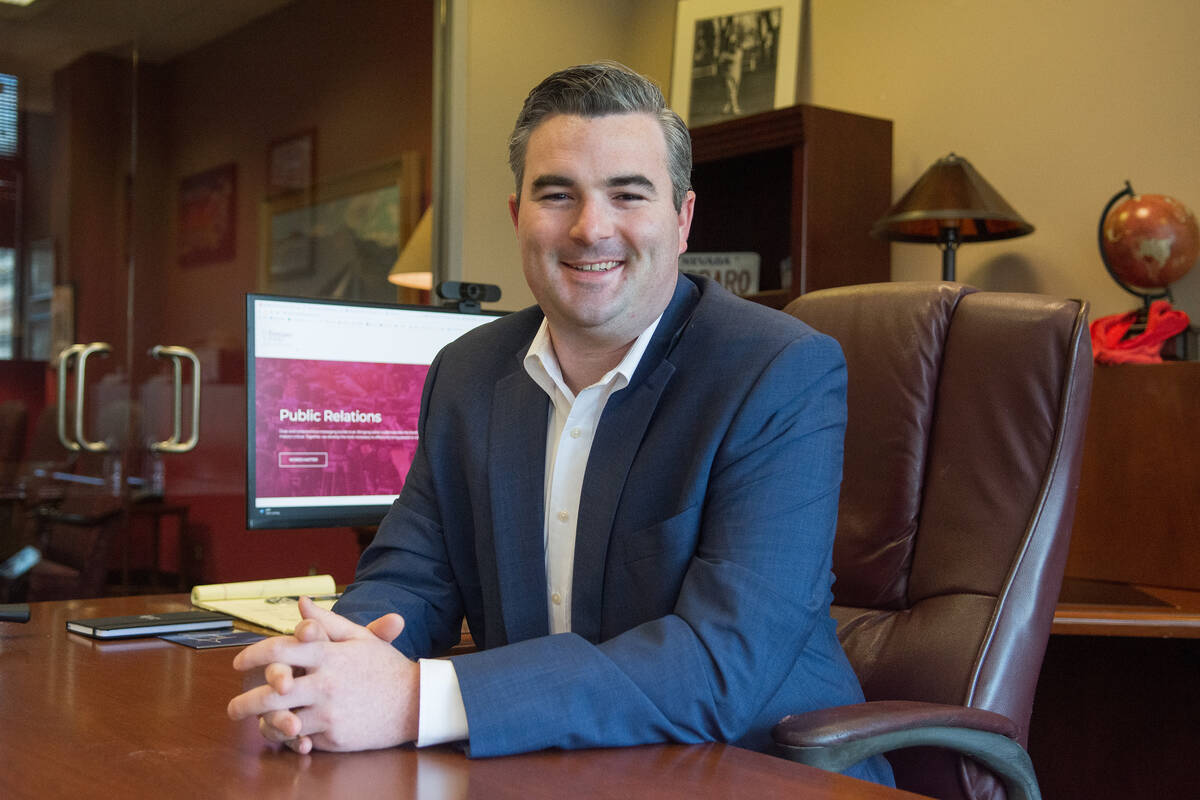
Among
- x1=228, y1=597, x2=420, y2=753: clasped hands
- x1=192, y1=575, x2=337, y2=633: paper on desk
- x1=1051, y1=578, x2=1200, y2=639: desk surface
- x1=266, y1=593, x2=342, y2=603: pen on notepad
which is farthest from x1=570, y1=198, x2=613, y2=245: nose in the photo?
x1=1051, y1=578, x2=1200, y2=639: desk surface

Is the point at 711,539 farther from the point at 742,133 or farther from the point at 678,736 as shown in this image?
the point at 742,133

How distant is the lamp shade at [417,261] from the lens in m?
4.18

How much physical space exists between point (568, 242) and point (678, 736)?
632mm

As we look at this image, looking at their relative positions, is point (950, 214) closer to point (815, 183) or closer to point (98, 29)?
point (815, 183)

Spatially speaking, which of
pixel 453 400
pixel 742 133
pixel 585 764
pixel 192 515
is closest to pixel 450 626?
pixel 453 400

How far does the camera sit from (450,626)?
149 centimetres

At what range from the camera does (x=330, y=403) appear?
1986 millimetres

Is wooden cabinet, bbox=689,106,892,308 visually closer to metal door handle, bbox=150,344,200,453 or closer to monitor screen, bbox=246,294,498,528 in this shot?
monitor screen, bbox=246,294,498,528

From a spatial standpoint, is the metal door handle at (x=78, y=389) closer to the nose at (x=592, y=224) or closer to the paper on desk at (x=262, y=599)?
the paper on desk at (x=262, y=599)

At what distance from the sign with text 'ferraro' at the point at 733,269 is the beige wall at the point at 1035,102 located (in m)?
0.45

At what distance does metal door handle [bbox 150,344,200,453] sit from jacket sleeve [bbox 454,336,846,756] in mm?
2924

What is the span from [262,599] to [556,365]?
723 millimetres

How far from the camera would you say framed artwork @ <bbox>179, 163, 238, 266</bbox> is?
13.0ft

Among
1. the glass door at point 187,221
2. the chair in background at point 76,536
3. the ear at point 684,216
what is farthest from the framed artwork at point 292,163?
the ear at point 684,216
